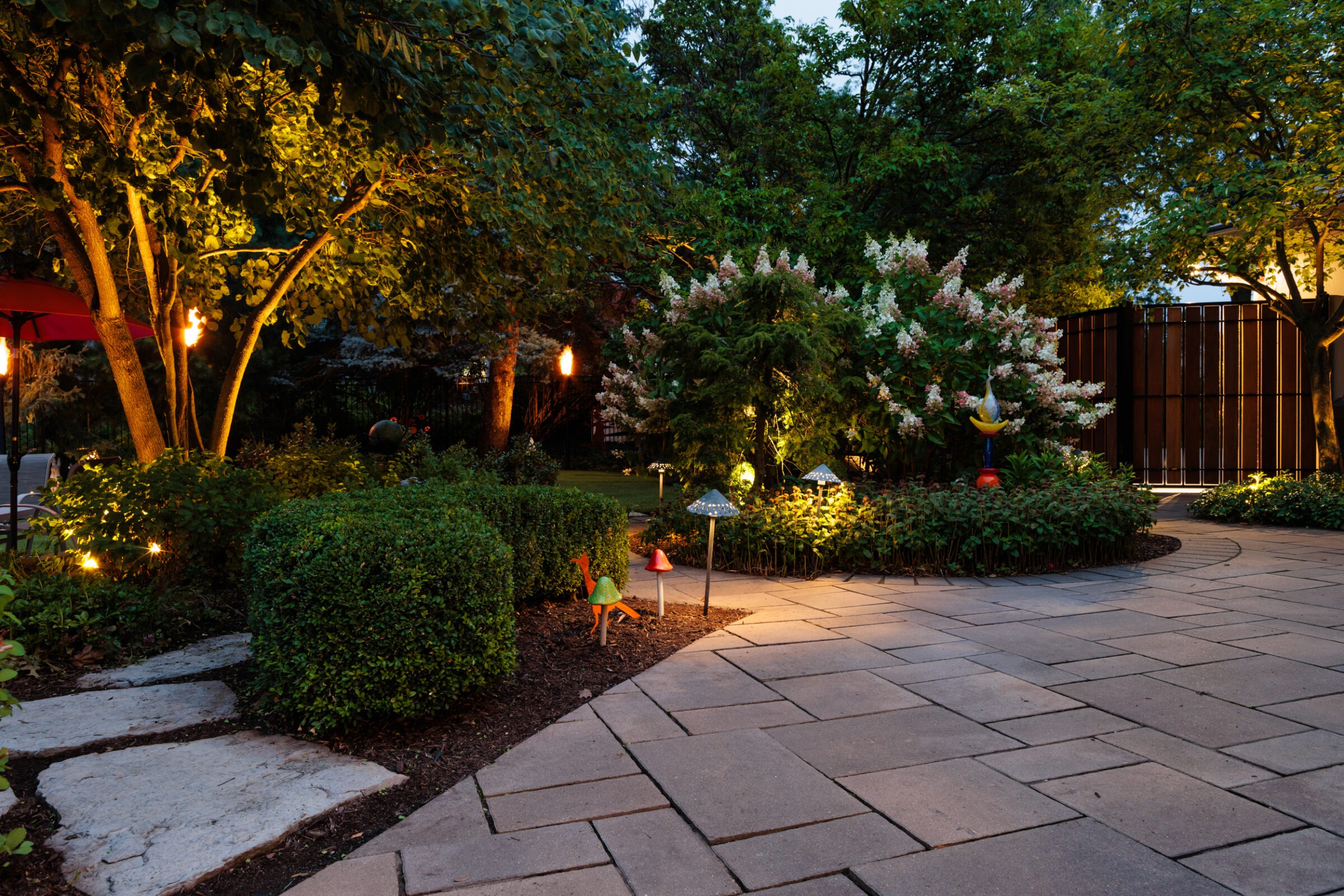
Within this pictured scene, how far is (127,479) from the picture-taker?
5.02 meters

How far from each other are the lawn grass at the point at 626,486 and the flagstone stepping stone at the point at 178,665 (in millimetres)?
5017

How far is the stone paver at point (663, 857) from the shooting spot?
7.02 feet

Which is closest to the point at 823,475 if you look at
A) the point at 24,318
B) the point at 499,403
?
the point at 24,318

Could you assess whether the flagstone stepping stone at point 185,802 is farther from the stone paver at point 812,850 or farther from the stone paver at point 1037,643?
the stone paver at point 1037,643

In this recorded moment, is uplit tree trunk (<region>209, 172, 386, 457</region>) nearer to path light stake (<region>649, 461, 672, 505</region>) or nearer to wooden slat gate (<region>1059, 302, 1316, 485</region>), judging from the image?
path light stake (<region>649, 461, 672, 505</region>)

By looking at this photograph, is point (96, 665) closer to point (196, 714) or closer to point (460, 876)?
point (196, 714)

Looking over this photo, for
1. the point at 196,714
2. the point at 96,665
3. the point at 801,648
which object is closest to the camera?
the point at 196,714

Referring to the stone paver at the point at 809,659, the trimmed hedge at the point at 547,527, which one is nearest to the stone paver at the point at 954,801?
the stone paver at the point at 809,659

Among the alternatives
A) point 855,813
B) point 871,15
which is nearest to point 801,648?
point 855,813

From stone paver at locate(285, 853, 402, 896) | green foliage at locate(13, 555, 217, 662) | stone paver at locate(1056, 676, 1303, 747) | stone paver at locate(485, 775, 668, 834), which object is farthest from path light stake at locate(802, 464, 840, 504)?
stone paver at locate(285, 853, 402, 896)

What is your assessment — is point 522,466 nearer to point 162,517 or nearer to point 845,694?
point 162,517

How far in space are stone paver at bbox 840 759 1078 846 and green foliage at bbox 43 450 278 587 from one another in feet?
13.4

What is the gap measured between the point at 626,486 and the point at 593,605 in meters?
10.5

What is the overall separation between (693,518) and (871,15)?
863 centimetres
